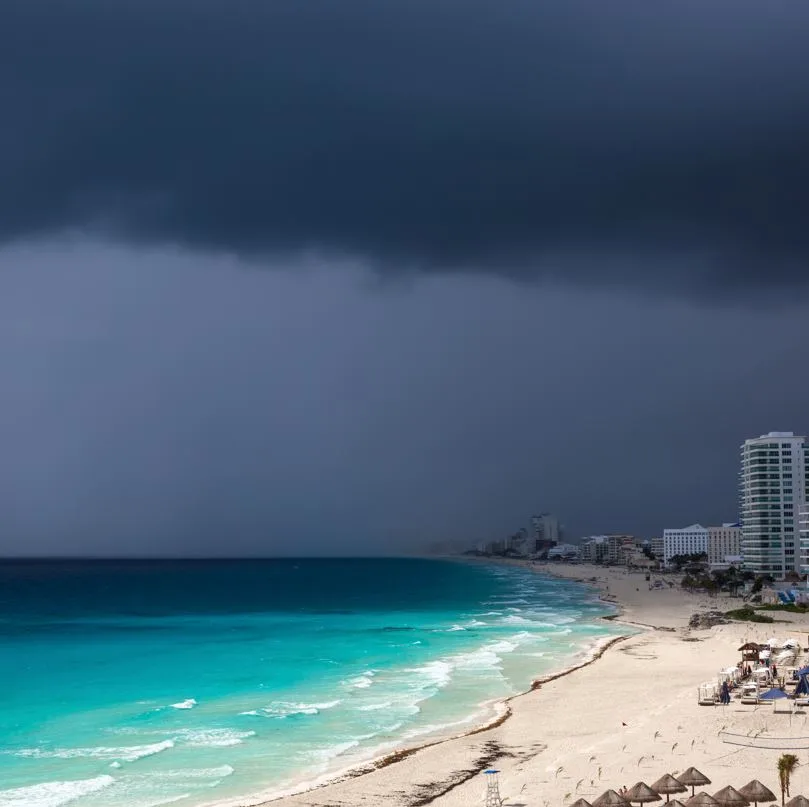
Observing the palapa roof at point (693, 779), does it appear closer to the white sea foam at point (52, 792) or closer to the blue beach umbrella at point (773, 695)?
the blue beach umbrella at point (773, 695)

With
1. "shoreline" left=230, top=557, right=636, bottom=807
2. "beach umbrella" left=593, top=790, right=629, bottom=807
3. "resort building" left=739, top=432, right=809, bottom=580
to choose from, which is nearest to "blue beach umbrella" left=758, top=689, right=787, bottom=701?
"shoreline" left=230, top=557, right=636, bottom=807

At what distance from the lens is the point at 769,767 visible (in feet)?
95.7

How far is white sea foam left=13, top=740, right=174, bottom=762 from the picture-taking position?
Answer: 1422 inches

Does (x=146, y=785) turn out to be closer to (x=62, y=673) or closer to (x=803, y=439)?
(x=62, y=673)

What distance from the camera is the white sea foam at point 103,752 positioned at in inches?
1422

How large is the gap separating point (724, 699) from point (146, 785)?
2492 cm

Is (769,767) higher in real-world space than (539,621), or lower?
higher

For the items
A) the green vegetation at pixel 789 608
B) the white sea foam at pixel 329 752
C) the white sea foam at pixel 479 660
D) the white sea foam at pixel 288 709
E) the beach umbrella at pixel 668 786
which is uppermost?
the beach umbrella at pixel 668 786

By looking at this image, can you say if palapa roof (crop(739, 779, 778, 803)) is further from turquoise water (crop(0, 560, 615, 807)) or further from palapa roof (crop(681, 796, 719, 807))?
turquoise water (crop(0, 560, 615, 807))

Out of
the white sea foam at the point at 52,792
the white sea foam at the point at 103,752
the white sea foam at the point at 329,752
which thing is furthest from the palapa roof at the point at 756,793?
the white sea foam at the point at 103,752

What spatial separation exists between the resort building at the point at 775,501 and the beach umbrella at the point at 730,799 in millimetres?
154730

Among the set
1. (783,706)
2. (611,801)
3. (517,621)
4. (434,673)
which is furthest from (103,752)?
(517,621)

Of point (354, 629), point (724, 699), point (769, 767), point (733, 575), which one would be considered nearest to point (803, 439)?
point (733, 575)

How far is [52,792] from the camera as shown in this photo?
1219 inches
